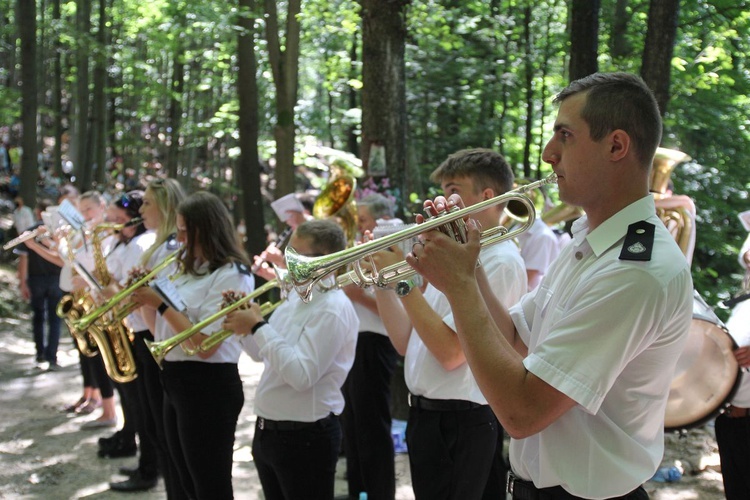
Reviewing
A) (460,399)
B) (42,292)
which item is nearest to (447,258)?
(460,399)

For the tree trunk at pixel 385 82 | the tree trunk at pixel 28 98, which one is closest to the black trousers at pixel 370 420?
the tree trunk at pixel 385 82

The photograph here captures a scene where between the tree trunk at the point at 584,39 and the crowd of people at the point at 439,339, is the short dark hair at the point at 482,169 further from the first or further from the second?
the tree trunk at the point at 584,39

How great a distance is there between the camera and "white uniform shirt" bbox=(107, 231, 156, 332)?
628cm

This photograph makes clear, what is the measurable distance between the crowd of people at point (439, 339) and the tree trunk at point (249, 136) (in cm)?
431

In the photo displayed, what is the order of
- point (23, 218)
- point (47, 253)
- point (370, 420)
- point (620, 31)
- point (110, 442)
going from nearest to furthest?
point (370, 420)
point (110, 442)
point (47, 253)
point (620, 31)
point (23, 218)

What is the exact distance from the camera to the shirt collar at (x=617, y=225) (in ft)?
7.07

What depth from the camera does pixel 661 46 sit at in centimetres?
709

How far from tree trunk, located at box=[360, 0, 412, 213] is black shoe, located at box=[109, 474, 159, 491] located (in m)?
3.42

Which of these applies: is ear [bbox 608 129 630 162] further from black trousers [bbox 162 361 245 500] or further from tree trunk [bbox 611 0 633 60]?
tree trunk [bbox 611 0 633 60]

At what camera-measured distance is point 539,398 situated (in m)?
2.00

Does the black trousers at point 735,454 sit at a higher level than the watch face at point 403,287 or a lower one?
lower

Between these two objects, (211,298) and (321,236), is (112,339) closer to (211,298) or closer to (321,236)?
(211,298)

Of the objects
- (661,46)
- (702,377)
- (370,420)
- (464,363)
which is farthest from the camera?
(661,46)

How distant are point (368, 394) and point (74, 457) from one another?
2967 mm
